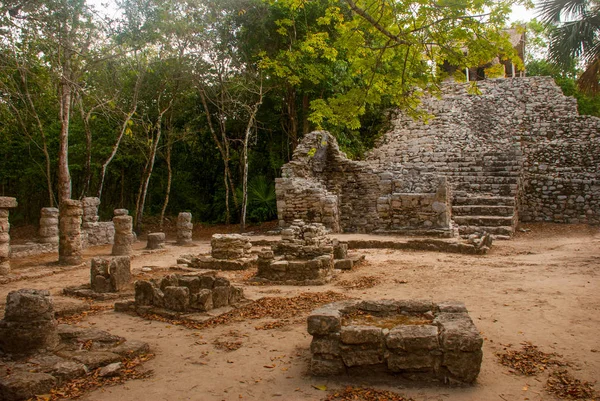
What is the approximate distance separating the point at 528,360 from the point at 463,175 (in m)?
14.4

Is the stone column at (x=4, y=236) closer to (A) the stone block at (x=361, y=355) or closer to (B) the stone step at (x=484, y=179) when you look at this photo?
(A) the stone block at (x=361, y=355)

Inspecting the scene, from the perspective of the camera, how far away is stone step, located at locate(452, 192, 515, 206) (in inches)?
627

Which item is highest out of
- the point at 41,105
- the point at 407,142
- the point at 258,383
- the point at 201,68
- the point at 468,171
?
the point at 201,68

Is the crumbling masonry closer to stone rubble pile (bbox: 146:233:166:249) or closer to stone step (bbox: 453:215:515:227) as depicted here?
stone step (bbox: 453:215:515:227)

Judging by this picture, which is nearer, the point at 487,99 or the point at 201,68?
the point at 201,68

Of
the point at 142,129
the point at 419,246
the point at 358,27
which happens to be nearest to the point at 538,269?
the point at 419,246

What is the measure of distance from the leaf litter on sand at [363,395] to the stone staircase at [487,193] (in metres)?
11.5

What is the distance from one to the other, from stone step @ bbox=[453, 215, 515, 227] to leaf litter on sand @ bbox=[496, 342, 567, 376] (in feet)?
35.5

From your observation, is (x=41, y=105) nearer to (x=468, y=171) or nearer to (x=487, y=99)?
(x=468, y=171)

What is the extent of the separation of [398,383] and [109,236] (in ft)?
49.3

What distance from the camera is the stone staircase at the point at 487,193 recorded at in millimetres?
14859

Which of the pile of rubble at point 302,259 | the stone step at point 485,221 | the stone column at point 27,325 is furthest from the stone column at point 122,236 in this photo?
the stone step at point 485,221

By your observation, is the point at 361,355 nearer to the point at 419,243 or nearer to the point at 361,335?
the point at 361,335

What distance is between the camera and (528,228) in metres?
16.2
